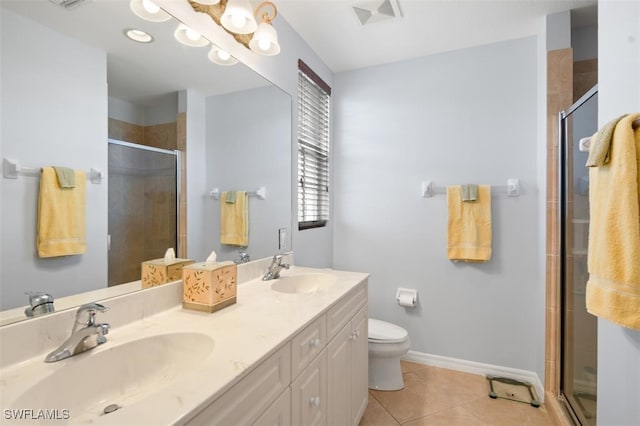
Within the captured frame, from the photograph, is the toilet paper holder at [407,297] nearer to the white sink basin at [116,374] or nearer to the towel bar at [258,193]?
the towel bar at [258,193]

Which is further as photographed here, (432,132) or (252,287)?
(432,132)

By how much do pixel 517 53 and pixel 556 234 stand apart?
1.30 metres

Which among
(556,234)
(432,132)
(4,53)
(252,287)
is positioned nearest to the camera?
(4,53)

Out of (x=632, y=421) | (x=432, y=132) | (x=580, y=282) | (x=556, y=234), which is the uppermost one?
(x=432, y=132)

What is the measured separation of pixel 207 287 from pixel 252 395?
1.48 feet

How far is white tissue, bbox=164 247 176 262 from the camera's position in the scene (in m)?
1.20

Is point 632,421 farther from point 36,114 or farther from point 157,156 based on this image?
point 36,114

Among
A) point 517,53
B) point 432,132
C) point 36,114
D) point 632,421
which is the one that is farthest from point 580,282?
point 36,114

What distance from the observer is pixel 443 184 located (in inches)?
92.6

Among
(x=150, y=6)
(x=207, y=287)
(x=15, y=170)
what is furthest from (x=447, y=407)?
(x=150, y=6)

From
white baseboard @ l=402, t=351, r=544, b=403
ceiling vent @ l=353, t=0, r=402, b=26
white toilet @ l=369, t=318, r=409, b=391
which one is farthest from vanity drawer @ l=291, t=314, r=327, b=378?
ceiling vent @ l=353, t=0, r=402, b=26

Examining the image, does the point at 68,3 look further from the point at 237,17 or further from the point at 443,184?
the point at 443,184

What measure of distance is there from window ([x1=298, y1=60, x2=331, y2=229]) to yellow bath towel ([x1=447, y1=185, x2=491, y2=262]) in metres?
1.01

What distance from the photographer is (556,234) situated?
1.87m
